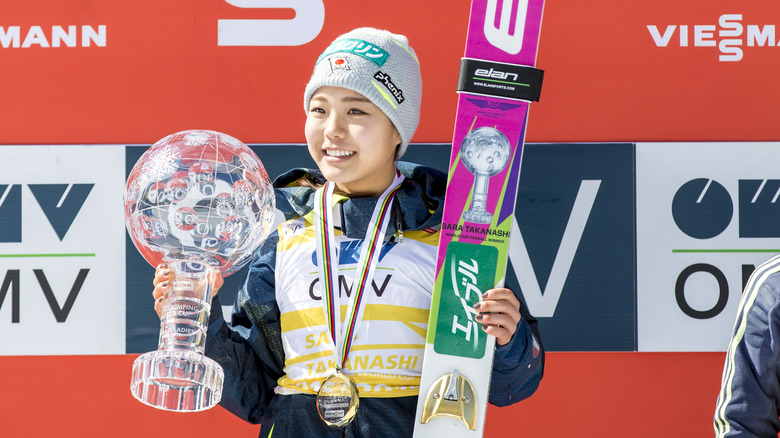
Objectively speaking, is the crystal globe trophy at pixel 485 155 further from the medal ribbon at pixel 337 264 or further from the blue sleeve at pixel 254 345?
the blue sleeve at pixel 254 345

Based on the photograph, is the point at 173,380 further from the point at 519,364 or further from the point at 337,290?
the point at 519,364

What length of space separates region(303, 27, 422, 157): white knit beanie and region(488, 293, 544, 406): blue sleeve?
1.53 feet

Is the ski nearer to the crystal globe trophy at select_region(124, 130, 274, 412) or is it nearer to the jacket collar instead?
the jacket collar

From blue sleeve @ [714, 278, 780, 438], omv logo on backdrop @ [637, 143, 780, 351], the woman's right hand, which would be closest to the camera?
blue sleeve @ [714, 278, 780, 438]

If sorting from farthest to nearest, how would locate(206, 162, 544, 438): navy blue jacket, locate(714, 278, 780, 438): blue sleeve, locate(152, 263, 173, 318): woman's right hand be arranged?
locate(206, 162, 544, 438): navy blue jacket < locate(152, 263, 173, 318): woman's right hand < locate(714, 278, 780, 438): blue sleeve

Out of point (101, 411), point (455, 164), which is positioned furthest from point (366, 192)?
point (101, 411)

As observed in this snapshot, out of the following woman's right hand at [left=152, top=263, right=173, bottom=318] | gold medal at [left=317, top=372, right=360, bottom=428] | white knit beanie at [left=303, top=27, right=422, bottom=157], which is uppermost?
white knit beanie at [left=303, top=27, right=422, bottom=157]

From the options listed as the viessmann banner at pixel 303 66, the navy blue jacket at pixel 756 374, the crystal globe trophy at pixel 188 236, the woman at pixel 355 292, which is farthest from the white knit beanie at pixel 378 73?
the navy blue jacket at pixel 756 374

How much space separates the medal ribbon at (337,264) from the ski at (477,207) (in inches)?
5.1

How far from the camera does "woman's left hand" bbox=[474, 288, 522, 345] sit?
1.74 m

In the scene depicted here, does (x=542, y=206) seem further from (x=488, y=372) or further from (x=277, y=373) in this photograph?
(x=277, y=373)

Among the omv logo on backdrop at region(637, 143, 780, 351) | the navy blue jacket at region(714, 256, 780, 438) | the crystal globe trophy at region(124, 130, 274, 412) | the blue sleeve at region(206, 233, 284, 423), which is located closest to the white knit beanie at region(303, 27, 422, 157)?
the crystal globe trophy at region(124, 130, 274, 412)

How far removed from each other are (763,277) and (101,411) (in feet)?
5.82

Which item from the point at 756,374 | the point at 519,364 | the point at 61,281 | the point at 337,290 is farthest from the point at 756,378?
the point at 61,281
